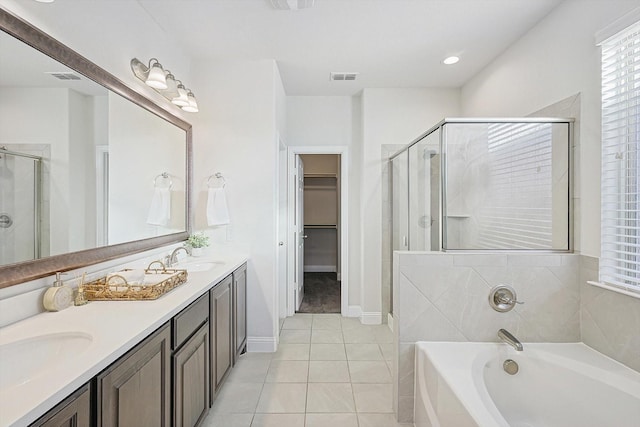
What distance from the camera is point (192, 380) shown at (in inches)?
66.8

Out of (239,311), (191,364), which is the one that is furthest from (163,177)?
(191,364)

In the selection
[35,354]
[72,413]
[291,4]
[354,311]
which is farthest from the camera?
[354,311]

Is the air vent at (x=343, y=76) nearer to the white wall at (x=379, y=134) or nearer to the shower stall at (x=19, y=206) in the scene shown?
the white wall at (x=379, y=134)

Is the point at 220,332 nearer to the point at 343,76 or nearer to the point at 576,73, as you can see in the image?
the point at 343,76

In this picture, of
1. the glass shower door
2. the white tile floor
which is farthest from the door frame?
the glass shower door

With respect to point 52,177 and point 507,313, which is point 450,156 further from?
point 52,177

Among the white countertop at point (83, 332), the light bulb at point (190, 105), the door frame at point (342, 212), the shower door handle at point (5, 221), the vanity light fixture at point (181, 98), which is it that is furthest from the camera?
the door frame at point (342, 212)

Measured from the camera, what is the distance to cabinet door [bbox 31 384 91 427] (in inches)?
31.8

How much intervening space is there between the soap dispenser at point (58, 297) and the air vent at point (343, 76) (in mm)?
2841

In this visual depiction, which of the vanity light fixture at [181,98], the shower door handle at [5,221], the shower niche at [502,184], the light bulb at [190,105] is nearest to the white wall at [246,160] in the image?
the light bulb at [190,105]

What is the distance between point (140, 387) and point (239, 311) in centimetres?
148

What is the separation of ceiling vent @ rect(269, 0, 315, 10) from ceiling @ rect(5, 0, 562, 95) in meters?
0.05

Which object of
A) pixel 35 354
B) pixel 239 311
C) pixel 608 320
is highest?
pixel 35 354

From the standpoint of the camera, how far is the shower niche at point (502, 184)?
2092 millimetres
